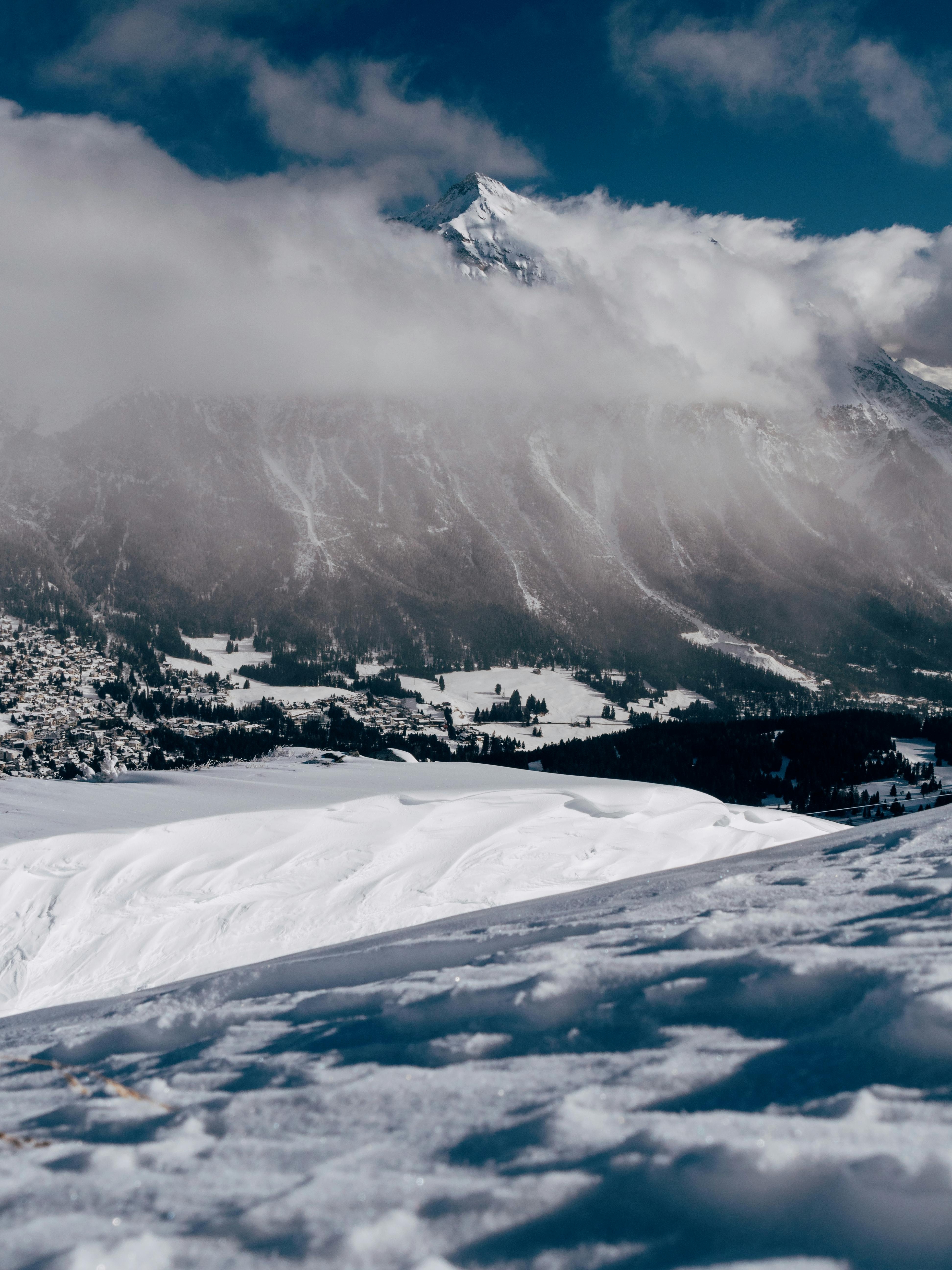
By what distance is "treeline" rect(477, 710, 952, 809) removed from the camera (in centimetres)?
9312

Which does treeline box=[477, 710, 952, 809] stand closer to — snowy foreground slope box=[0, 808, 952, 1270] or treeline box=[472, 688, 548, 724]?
treeline box=[472, 688, 548, 724]

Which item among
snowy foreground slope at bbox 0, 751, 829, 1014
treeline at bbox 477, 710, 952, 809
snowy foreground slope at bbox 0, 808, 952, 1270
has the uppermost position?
snowy foreground slope at bbox 0, 808, 952, 1270

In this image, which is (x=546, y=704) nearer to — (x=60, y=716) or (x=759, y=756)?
(x=759, y=756)

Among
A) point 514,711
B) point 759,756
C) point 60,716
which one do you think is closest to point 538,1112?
point 759,756

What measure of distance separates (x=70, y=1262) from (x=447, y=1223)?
1190mm

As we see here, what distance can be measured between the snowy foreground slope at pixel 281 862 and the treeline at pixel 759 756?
229 feet

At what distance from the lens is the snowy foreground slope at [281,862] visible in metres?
13.7

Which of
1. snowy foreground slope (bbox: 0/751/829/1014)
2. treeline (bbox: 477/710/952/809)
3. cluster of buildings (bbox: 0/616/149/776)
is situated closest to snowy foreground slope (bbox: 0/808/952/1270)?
snowy foreground slope (bbox: 0/751/829/1014)

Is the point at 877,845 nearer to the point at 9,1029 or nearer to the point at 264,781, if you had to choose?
the point at 9,1029

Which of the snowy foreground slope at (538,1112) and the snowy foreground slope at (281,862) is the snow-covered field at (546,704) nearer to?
the snowy foreground slope at (281,862)

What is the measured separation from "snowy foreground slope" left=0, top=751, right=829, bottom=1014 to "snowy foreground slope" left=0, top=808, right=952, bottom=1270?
31.0 feet

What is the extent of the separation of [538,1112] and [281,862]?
1359 cm

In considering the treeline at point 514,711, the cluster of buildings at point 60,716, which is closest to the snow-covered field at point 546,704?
the treeline at point 514,711

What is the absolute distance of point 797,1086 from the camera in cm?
287
